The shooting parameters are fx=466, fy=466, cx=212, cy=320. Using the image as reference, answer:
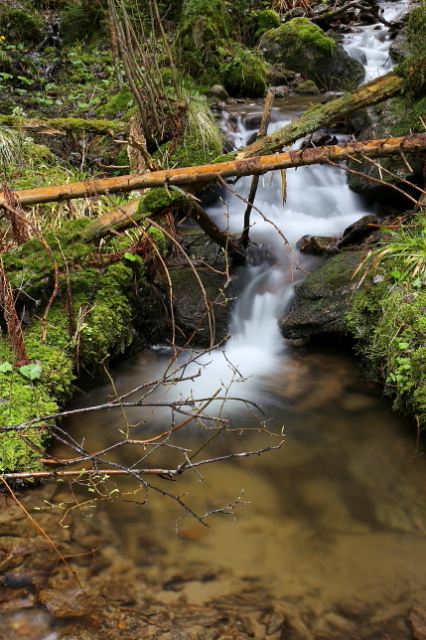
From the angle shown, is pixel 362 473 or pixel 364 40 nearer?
pixel 362 473

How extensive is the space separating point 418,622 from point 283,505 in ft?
3.27

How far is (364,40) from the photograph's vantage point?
11.0 metres

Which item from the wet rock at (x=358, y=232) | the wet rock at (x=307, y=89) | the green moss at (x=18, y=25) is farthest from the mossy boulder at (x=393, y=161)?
the green moss at (x=18, y=25)

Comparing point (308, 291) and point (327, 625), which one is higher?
point (308, 291)

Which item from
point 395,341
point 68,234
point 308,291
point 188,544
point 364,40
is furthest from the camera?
point 364,40

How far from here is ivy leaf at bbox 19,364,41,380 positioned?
3344 mm

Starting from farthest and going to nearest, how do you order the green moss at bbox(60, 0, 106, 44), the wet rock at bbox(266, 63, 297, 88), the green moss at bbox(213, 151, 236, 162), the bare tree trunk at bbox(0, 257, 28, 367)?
the wet rock at bbox(266, 63, 297, 88), the green moss at bbox(60, 0, 106, 44), the green moss at bbox(213, 151, 236, 162), the bare tree trunk at bbox(0, 257, 28, 367)

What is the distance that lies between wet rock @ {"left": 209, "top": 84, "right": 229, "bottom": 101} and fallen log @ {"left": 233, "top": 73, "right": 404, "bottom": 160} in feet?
13.9

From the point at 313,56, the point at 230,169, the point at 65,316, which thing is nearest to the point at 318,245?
the point at 230,169

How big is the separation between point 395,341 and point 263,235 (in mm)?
3040

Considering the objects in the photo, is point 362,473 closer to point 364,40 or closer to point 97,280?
point 97,280

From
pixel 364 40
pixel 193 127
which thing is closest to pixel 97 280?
pixel 193 127

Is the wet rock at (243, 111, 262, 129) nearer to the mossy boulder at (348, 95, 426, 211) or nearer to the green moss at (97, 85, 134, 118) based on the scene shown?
the mossy boulder at (348, 95, 426, 211)

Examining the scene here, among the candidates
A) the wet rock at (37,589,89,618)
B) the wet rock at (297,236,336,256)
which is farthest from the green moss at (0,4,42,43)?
the wet rock at (37,589,89,618)
